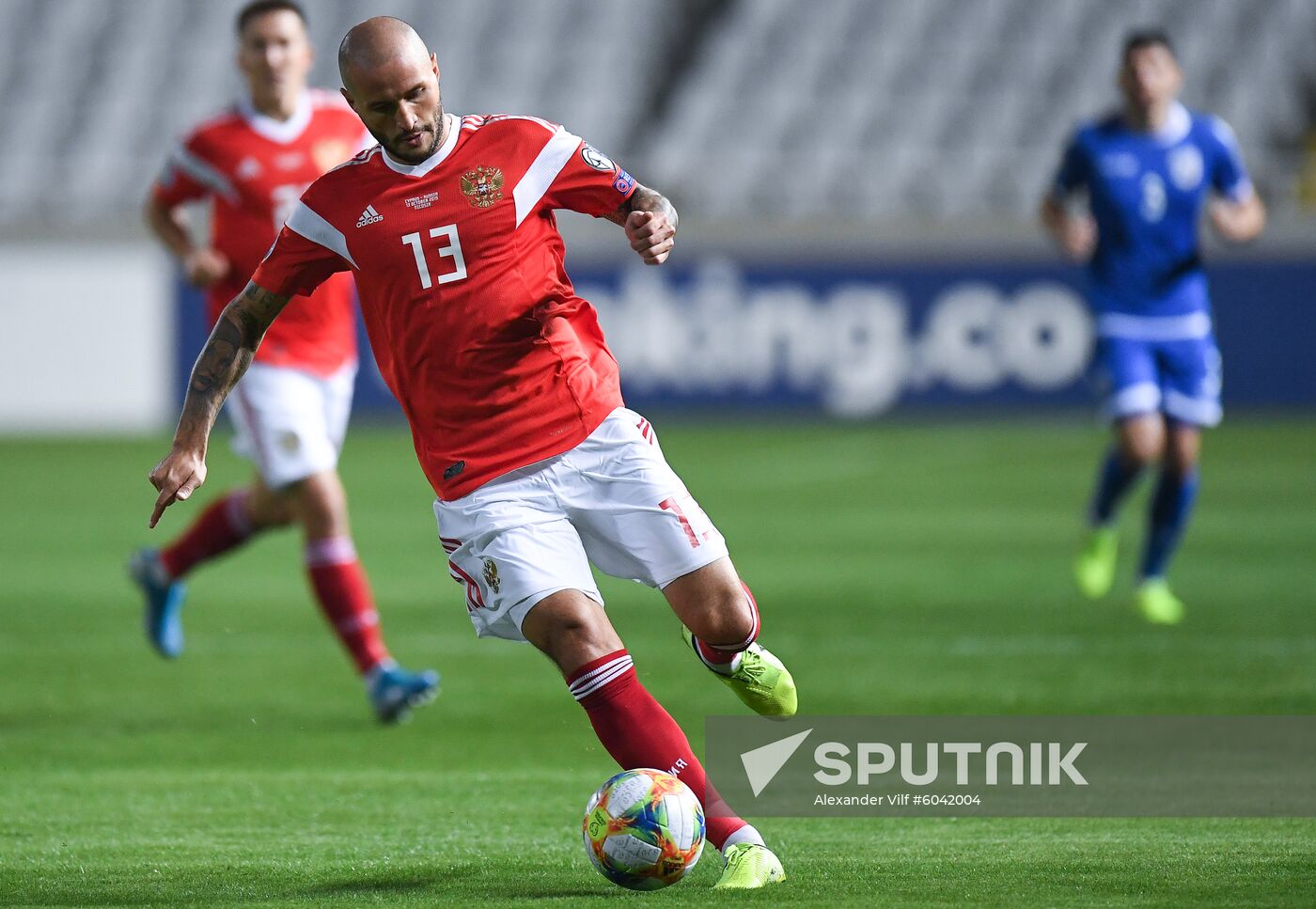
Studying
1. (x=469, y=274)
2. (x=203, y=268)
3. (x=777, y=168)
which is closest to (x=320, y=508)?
(x=203, y=268)

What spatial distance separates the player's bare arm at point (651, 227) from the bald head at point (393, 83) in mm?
513

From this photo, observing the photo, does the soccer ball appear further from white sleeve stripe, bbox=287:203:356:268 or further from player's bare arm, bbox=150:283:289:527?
white sleeve stripe, bbox=287:203:356:268

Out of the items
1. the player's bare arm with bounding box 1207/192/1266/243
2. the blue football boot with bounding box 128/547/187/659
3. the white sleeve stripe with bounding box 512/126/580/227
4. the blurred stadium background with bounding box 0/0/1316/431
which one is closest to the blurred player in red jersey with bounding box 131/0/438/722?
the blue football boot with bounding box 128/547/187/659

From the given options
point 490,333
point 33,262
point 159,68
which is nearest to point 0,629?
point 490,333

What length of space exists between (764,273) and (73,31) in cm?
1143

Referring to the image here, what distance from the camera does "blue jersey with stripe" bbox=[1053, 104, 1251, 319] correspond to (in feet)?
31.0

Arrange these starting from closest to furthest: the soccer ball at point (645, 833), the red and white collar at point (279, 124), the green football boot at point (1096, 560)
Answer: the soccer ball at point (645, 833), the red and white collar at point (279, 124), the green football boot at point (1096, 560)

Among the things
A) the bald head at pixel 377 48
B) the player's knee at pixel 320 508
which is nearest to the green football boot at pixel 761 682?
the bald head at pixel 377 48

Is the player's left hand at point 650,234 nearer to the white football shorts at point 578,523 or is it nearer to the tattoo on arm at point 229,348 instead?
the white football shorts at point 578,523

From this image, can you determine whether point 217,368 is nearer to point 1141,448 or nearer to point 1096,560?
point 1141,448

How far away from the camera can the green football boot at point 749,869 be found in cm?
443

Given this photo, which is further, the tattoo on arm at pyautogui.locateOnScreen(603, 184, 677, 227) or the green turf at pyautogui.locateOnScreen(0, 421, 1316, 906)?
the tattoo on arm at pyautogui.locateOnScreen(603, 184, 677, 227)

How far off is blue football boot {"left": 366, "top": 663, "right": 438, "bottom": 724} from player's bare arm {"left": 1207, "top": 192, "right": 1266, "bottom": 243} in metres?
4.55

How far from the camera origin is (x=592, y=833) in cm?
443
